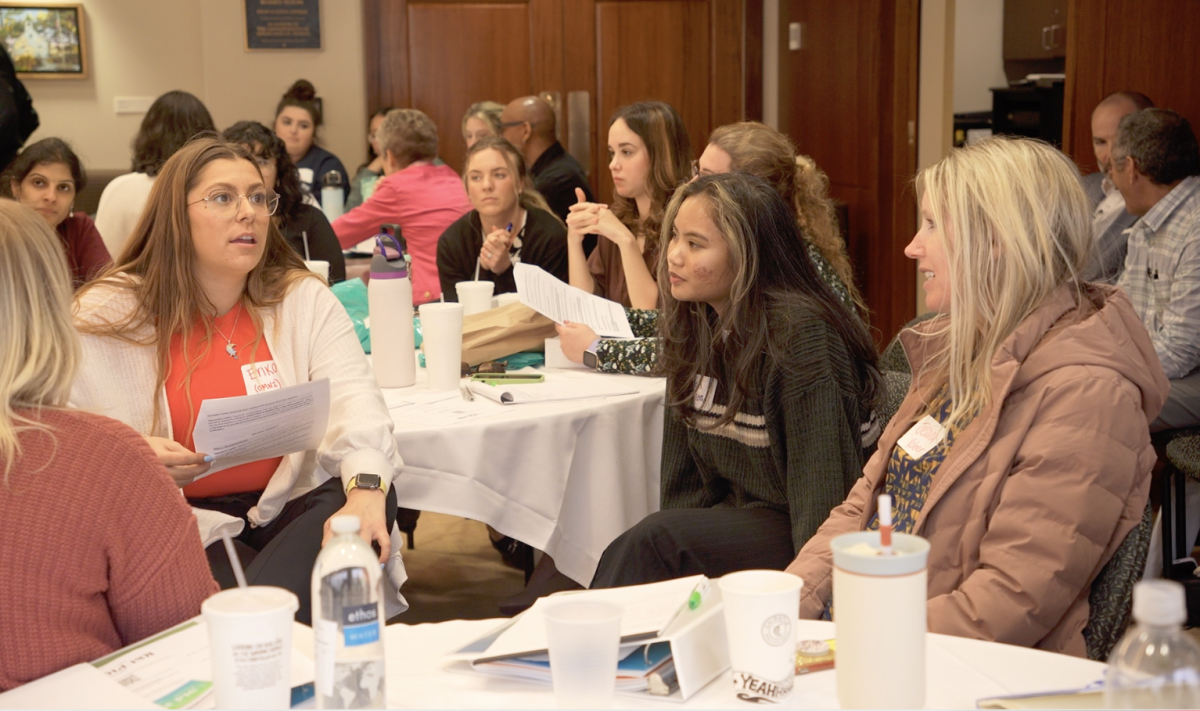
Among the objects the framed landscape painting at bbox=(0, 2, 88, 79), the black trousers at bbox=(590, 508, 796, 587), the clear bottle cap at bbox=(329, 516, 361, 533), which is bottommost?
the black trousers at bbox=(590, 508, 796, 587)

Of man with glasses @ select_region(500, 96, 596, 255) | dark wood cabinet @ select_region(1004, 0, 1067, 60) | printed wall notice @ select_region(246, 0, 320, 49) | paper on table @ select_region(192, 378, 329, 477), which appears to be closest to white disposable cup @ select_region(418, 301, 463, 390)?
paper on table @ select_region(192, 378, 329, 477)

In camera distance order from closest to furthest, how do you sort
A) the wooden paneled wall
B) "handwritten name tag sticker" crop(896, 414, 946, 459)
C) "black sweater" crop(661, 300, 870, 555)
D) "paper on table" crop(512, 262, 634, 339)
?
"handwritten name tag sticker" crop(896, 414, 946, 459) < "black sweater" crop(661, 300, 870, 555) < "paper on table" crop(512, 262, 634, 339) < the wooden paneled wall

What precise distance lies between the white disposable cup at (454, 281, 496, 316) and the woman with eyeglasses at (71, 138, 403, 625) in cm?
90

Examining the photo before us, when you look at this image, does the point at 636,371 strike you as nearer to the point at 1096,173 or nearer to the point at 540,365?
the point at 540,365

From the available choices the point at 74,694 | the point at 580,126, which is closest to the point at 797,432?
the point at 74,694

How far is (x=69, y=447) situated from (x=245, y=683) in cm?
38

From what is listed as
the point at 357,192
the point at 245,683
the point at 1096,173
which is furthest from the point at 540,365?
the point at 357,192

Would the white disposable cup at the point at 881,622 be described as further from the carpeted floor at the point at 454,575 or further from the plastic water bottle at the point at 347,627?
the carpeted floor at the point at 454,575

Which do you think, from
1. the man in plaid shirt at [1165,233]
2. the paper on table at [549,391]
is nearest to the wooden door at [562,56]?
the man in plaid shirt at [1165,233]

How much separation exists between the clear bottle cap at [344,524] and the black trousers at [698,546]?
1140mm

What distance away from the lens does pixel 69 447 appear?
1.23 m

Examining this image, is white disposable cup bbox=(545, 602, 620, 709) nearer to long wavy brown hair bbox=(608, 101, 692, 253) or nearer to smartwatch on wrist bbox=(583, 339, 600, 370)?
smartwatch on wrist bbox=(583, 339, 600, 370)

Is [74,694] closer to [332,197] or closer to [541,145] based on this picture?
[541,145]

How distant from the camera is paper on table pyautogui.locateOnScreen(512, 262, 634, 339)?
9.36 ft
